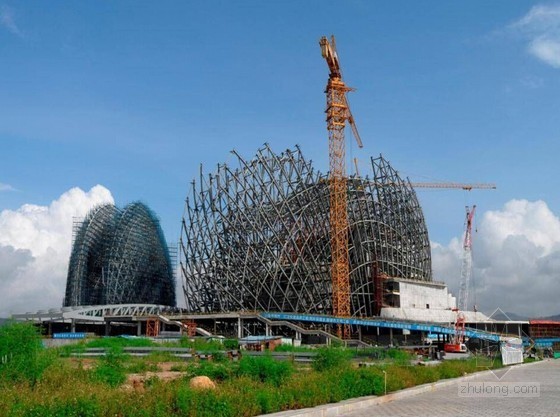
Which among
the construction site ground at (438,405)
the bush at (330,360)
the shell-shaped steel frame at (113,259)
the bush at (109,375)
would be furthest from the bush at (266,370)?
the shell-shaped steel frame at (113,259)

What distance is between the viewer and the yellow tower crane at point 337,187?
278 ft

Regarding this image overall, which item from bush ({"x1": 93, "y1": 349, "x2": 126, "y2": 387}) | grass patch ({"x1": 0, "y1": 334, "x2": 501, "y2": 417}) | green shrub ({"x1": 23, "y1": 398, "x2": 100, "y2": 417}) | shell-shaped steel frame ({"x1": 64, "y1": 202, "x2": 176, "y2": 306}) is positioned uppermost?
shell-shaped steel frame ({"x1": 64, "y1": 202, "x2": 176, "y2": 306})

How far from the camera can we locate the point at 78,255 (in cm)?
10950

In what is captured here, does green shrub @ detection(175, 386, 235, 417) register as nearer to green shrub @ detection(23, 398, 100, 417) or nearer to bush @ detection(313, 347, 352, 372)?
green shrub @ detection(23, 398, 100, 417)

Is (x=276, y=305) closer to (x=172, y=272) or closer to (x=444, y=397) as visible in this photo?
(x=172, y=272)

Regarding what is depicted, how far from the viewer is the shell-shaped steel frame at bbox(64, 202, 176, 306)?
107 m

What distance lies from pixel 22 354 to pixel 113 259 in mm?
89582

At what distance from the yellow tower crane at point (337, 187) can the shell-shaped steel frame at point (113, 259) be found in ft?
132

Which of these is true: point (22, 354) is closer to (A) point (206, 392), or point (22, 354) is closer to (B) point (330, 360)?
(A) point (206, 392)

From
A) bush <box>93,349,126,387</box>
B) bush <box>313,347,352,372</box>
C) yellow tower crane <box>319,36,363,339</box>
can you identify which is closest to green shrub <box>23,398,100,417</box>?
bush <box>93,349,126,387</box>

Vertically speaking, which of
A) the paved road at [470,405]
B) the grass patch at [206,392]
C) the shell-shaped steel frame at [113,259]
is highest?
the shell-shaped steel frame at [113,259]

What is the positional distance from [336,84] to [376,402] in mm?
74165

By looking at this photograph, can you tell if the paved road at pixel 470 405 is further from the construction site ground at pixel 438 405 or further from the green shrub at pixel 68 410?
the green shrub at pixel 68 410

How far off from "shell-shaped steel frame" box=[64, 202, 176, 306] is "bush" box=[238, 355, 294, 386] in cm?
8955
